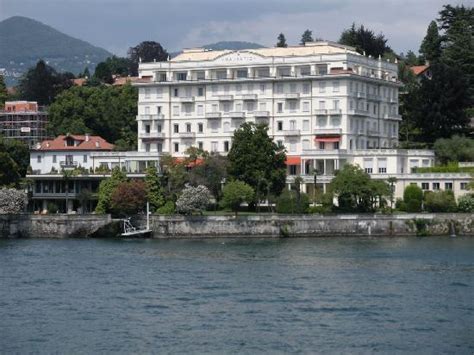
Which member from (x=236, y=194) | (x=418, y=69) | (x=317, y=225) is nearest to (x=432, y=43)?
(x=418, y=69)

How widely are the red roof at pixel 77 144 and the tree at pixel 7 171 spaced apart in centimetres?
1044

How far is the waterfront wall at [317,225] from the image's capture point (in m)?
97.7

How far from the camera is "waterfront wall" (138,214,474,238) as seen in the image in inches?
3846

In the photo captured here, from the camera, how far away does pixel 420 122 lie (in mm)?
121750

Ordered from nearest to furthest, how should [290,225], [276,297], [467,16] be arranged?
1. [276,297]
2. [290,225]
3. [467,16]

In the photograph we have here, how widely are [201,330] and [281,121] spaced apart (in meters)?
66.1

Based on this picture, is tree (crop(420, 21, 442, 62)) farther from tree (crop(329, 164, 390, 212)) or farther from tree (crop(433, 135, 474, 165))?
tree (crop(329, 164, 390, 212))

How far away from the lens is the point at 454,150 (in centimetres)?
11450

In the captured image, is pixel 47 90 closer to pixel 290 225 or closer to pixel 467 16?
pixel 467 16

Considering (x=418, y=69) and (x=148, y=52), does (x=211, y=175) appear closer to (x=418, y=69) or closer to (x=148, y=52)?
(x=418, y=69)

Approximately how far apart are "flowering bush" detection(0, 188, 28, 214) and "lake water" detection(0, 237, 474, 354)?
1323 cm

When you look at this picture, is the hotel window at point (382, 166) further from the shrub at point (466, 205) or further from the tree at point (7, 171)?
the tree at point (7, 171)

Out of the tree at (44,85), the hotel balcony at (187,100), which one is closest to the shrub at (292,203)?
the hotel balcony at (187,100)

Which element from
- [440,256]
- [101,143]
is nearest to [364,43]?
[101,143]
